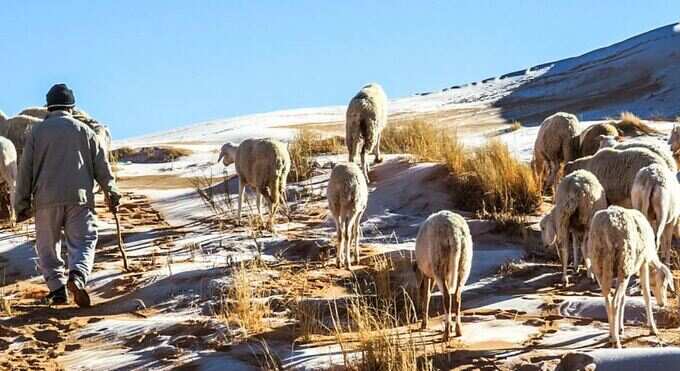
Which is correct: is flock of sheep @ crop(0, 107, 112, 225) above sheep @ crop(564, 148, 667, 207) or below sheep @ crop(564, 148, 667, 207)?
above

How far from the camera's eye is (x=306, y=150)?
57.9 feet

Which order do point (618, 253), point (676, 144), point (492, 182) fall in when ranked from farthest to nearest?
point (676, 144) < point (492, 182) < point (618, 253)

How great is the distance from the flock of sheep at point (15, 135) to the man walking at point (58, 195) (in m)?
3.82

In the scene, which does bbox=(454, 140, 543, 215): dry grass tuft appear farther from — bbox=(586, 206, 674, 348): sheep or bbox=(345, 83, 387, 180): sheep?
bbox=(586, 206, 674, 348): sheep

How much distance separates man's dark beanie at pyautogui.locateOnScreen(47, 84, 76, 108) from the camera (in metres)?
10.8

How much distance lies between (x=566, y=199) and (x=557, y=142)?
4651mm

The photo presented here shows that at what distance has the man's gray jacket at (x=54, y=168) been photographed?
10438mm

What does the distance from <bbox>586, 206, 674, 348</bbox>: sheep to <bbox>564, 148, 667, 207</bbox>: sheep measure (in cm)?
323

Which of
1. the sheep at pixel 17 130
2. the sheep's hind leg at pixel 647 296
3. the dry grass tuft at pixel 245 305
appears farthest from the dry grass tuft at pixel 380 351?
the sheep at pixel 17 130

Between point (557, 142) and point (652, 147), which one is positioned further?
point (557, 142)

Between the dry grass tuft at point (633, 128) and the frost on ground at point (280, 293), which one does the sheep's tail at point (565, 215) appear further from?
the dry grass tuft at point (633, 128)

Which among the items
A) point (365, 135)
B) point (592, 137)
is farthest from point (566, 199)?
point (365, 135)

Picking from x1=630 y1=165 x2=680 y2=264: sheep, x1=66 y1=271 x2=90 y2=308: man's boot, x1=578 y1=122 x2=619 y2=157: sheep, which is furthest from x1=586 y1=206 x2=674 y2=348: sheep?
x1=578 y1=122 x2=619 y2=157: sheep

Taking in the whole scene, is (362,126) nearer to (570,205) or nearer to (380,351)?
(570,205)
